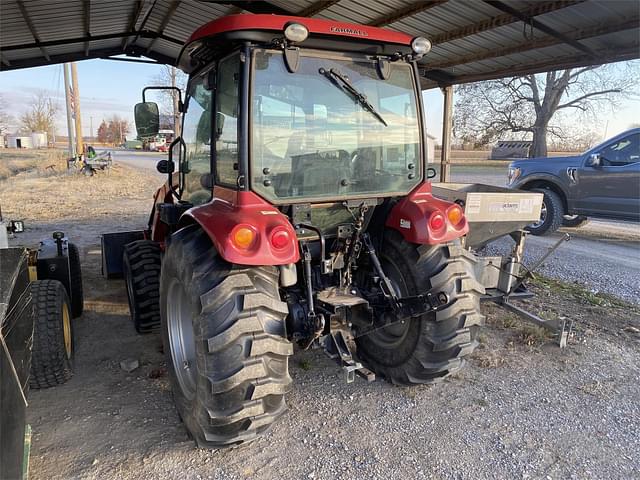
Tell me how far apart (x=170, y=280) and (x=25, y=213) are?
1087cm

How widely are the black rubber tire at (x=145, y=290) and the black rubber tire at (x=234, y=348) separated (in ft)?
5.67

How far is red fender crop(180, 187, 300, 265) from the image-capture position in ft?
8.03

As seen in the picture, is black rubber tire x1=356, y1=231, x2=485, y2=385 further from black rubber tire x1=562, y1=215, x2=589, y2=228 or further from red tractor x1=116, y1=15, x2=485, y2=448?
black rubber tire x1=562, y1=215, x2=589, y2=228

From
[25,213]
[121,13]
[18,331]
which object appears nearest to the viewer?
[18,331]

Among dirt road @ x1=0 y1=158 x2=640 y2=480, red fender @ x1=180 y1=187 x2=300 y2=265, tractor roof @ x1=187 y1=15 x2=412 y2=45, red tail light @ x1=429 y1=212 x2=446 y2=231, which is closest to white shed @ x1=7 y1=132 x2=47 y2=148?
dirt road @ x1=0 y1=158 x2=640 y2=480

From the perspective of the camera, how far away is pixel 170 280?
303cm

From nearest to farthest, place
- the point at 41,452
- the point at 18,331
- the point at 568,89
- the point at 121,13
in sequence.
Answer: the point at 18,331 < the point at 41,452 < the point at 121,13 < the point at 568,89

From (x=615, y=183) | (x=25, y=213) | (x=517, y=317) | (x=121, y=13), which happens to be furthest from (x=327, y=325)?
(x=25, y=213)

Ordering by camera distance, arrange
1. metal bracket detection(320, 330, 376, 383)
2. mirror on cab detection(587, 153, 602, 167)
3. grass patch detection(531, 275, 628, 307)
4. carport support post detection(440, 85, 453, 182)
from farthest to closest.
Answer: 1. carport support post detection(440, 85, 453, 182)
2. mirror on cab detection(587, 153, 602, 167)
3. grass patch detection(531, 275, 628, 307)
4. metal bracket detection(320, 330, 376, 383)

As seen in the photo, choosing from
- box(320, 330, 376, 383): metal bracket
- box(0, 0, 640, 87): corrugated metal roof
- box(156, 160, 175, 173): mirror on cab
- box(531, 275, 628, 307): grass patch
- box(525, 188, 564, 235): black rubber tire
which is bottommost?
box(531, 275, 628, 307): grass patch

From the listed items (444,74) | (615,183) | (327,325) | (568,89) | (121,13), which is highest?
(568,89)

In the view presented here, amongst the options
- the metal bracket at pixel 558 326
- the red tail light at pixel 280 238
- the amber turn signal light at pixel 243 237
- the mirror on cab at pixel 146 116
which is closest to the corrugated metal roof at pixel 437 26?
the mirror on cab at pixel 146 116

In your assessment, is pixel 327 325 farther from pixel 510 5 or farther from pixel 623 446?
pixel 510 5

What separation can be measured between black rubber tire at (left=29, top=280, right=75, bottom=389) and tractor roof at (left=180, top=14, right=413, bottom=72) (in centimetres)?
203
